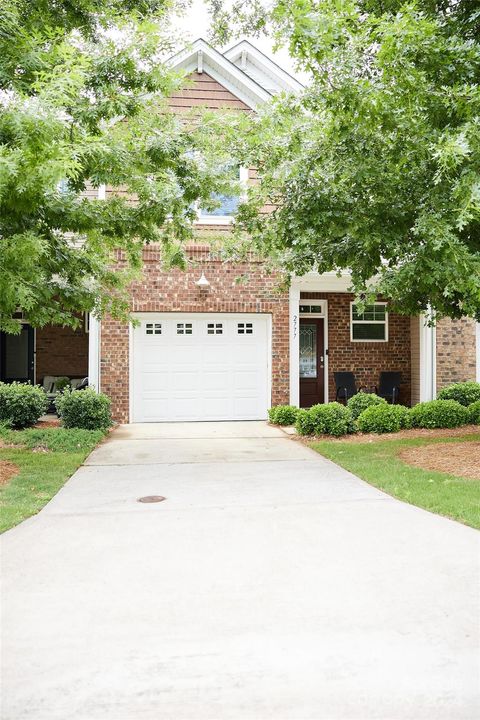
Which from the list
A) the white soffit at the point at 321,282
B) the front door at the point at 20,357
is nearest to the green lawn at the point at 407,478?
the white soffit at the point at 321,282

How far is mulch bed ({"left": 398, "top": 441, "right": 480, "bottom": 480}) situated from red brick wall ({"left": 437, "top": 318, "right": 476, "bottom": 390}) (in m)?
4.12

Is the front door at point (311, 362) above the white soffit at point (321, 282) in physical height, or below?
below

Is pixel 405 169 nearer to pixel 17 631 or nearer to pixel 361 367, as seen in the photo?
pixel 17 631

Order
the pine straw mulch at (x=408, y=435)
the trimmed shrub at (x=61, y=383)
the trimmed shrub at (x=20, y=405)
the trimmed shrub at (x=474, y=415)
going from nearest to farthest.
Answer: the pine straw mulch at (x=408, y=435) < the trimmed shrub at (x=20, y=405) < the trimmed shrub at (x=474, y=415) < the trimmed shrub at (x=61, y=383)

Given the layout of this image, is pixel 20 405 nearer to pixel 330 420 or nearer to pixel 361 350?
pixel 330 420

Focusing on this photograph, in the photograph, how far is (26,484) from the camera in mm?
6625

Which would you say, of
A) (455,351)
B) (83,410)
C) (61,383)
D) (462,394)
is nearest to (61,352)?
(61,383)

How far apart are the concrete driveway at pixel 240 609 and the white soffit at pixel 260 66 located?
13.5 m

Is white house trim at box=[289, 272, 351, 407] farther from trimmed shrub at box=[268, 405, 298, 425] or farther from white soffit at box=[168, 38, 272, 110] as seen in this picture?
white soffit at box=[168, 38, 272, 110]

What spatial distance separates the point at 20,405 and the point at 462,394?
878 centimetres

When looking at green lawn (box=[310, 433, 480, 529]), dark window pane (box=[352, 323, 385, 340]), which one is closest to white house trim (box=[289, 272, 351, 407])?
dark window pane (box=[352, 323, 385, 340])

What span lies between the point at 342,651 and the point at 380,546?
165cm

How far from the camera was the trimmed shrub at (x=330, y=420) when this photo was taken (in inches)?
401

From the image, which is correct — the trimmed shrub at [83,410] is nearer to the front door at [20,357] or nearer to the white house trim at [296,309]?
the white house trim at [296,309]
